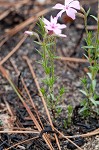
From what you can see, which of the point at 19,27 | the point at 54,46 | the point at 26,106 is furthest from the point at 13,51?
the point at 54,46

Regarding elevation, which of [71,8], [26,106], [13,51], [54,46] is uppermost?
[71,8]

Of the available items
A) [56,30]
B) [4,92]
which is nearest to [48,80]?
[56,30]

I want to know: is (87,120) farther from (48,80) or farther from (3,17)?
(3,17)

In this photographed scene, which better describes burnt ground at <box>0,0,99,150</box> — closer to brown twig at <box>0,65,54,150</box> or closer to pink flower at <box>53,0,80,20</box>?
brown twig at <box>0,65,54,150</box>

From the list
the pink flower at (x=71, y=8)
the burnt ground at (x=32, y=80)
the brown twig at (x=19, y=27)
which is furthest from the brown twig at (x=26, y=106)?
the pink flower at (x=71, y=8)

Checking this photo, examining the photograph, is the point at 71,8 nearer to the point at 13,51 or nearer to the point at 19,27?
the point at 13,51

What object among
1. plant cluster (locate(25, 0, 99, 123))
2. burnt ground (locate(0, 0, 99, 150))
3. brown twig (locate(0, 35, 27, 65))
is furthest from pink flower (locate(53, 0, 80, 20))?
brown twig (locate(0, 35, 27, 65))

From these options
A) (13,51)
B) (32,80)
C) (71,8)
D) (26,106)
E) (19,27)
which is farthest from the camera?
(19,27)

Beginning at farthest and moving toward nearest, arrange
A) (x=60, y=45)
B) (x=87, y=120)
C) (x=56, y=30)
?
(x=60, y=45) → (x=87, y=120) → (x=56, y=30)
